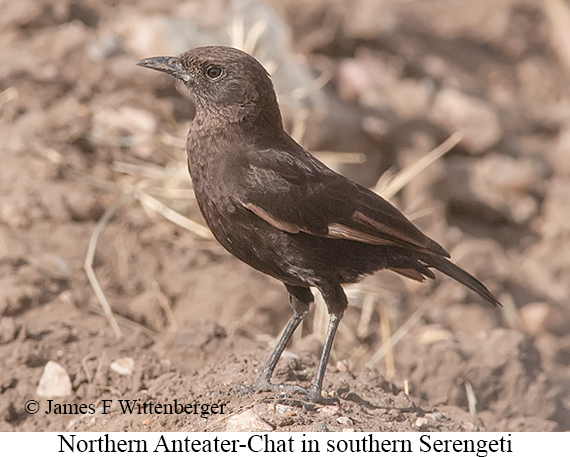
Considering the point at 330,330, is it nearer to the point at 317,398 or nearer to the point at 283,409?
the point at 317,398

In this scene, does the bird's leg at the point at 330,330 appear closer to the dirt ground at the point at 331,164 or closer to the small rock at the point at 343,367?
the dirt ground at the point at 331,164

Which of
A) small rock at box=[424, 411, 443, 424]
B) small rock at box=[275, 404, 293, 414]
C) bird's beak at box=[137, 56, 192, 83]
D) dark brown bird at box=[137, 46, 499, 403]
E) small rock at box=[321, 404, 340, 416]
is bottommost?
small rock at box=[275, 404, 293, 414]

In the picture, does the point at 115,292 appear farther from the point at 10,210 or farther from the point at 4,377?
the point at 4,377

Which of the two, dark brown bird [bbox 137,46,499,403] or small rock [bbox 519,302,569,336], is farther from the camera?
small rock [bbox 519,302,569,336]

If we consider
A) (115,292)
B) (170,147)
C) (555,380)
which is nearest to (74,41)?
(170,147)

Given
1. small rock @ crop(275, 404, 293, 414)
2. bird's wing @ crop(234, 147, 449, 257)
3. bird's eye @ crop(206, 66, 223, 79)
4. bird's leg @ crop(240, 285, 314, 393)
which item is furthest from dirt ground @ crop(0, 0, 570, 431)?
bird's eye @ crop(206, 66, 223, 79)

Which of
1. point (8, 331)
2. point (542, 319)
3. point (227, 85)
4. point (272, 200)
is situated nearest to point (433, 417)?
point (272, 200)

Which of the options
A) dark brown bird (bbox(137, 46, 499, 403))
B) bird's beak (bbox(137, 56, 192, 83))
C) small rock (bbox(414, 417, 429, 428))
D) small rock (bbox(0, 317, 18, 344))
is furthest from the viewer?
small rock (bbox(0, 317, 18, 344))

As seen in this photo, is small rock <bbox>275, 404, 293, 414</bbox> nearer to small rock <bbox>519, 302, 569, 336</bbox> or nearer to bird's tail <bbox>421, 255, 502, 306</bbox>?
bird's tail <bbox>421, 255, 502, 306</bbox>
